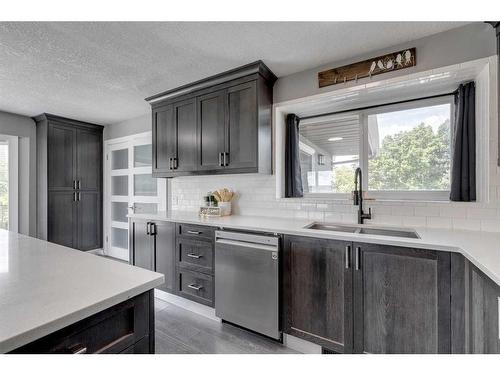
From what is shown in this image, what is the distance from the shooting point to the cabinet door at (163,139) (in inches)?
119

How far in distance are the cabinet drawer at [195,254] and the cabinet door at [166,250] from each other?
0.37 ft

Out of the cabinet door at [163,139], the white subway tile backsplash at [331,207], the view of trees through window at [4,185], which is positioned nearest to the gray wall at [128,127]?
the cabinet door at [163,139]

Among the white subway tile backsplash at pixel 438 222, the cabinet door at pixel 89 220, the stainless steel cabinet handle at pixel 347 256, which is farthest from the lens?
the cabinet door at pixel 89 220

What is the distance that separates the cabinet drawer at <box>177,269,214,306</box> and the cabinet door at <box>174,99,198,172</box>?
116 cm

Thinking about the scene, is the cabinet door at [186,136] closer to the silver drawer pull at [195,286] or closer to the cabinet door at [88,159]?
the silver drawer pull at [195,286]

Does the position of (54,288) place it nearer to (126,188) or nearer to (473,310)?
(473,310)

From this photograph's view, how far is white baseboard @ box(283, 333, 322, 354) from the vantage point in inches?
73.4

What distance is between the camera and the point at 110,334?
76 cm

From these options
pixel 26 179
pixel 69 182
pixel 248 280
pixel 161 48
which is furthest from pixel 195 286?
pixel 26 179

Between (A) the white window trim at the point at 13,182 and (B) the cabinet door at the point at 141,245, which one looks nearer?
(B) the cabinet door at the point at 141,245

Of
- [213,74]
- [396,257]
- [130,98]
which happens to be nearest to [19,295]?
[396,257]

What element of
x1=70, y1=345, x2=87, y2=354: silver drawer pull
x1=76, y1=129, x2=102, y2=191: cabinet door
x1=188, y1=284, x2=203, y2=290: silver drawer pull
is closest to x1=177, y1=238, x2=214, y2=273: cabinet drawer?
x1=188, y1=284, x2=203, y2=290: silver drawer pull

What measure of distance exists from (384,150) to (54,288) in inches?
100

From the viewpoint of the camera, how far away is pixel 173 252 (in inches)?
99.4
